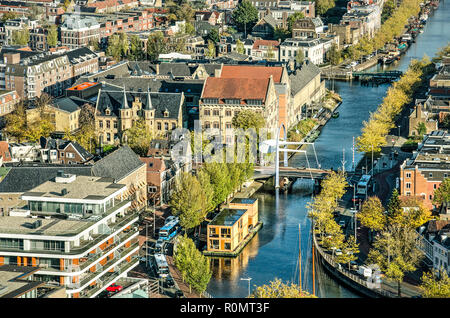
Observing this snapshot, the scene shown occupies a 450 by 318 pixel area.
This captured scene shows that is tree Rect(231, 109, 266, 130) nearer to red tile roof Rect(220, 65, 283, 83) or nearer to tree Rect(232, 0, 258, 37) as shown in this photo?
red tile roof Rect(220, 65, 283, 83)

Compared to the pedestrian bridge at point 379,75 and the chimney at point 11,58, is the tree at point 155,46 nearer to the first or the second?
the chimney at point 11,58

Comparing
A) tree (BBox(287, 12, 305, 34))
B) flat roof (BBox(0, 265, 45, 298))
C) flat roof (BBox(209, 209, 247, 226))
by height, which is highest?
tree (BBox(287, 12, 305, 34))

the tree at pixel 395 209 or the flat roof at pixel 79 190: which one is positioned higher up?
the flat roof at pixel 79 190

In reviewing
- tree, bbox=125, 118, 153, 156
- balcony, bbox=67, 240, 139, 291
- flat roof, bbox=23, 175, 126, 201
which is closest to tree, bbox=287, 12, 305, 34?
tree, bbox=125, 118, 153, 156

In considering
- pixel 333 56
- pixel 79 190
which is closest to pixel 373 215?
pixel 79 190

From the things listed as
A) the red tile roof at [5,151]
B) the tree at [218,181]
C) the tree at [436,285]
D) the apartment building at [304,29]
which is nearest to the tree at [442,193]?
the tree at [436,285]

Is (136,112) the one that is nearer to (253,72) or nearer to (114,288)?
(253,72)
